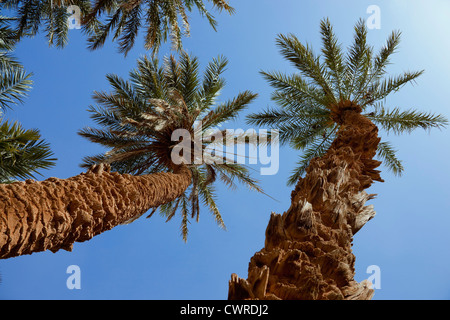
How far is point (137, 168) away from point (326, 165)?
683 cm

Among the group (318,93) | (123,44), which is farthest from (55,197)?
(318,93)

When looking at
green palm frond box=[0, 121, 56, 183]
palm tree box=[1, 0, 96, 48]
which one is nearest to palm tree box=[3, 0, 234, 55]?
palm tree box=[1, 0, 96, 48]

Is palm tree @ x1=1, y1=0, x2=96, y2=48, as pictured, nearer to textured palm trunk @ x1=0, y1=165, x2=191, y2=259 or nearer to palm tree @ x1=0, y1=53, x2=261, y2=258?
palm tree @ x1=0, y1=53, x2=261, y2=258

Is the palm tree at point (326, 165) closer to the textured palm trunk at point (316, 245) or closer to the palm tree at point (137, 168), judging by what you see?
the textured palm trunk at point (316, 245)

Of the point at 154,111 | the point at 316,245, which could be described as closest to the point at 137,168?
the point at 154,111

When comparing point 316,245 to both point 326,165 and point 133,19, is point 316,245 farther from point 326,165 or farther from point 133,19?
point 133,19

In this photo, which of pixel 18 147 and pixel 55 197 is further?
pixel 18 147

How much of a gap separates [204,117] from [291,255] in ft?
26.1

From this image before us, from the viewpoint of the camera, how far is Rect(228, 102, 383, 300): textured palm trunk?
3.12 m

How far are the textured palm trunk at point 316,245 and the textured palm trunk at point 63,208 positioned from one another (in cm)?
242

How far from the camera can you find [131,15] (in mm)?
11328

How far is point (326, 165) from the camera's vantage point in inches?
241

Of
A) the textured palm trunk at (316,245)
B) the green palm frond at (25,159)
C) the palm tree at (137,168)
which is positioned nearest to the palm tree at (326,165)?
the textured palm trunk at (316,245)
